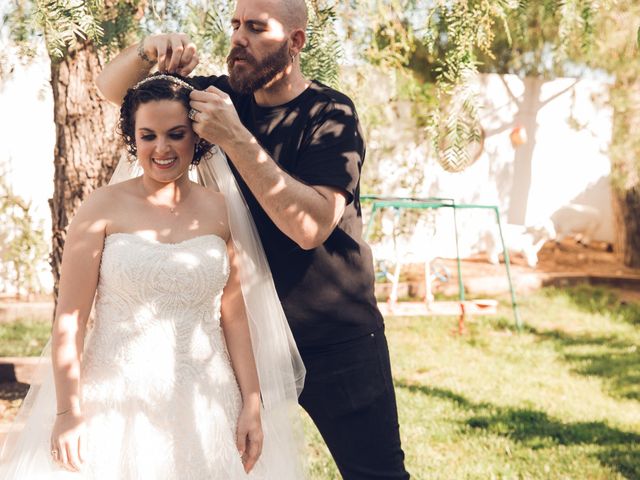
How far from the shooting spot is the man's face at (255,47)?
2.31 meters

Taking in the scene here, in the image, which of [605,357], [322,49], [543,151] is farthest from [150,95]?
[543,151]

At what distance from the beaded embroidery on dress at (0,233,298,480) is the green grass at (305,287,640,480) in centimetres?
203

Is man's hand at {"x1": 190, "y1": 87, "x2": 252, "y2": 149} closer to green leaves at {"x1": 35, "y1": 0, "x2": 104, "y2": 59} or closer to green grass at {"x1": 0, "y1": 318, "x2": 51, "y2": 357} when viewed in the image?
green leaves at {"x1": 35, "y1": 0, "x2": 104, "y2": 59}

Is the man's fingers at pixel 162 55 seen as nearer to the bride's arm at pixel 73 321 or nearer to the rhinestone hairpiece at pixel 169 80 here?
the rhinestone hairpiece at pixel 169 80

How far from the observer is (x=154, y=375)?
213 cm

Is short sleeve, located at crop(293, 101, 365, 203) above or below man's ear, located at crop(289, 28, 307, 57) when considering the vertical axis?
below

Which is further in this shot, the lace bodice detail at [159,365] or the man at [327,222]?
the man at [327,222]

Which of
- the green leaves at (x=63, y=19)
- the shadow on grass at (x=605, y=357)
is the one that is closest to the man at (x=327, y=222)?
the green leaves at (x=63, y=19)

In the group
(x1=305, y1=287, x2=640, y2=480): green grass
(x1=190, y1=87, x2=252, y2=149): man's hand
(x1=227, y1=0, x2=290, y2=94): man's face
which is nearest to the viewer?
(x1=190, y1=87, x2=252, y2=149): man's hand

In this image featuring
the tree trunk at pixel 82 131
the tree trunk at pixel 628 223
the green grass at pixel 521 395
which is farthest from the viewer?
the tree trunk at pixel 628 223

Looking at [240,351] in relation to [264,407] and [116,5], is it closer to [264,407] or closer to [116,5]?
[264,407]

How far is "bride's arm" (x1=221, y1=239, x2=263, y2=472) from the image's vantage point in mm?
2213

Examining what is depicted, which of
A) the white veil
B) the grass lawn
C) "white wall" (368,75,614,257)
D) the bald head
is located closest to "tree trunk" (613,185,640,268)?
"white wall" (368,75,614,257)

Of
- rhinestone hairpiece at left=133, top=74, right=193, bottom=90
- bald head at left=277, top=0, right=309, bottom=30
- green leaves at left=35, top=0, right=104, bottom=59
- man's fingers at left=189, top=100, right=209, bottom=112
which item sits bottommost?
man's fingers at left=189, top=100, right=209, bottom=112
